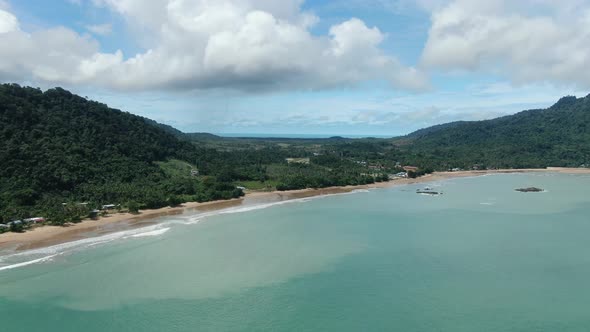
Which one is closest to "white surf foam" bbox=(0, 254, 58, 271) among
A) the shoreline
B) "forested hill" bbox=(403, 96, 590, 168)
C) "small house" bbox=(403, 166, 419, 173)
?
the shoreline

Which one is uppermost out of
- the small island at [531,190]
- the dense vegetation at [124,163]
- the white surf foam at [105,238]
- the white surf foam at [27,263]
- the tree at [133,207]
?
the dense vegetation at [124,163]

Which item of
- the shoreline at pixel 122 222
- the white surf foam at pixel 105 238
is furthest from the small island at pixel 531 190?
the white surf foam at pixel 105 238

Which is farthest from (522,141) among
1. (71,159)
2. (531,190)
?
(71,159)

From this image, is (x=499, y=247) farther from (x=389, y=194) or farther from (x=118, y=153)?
(x=118, y=153)

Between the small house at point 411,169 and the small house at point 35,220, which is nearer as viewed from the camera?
the small house at point 35,220

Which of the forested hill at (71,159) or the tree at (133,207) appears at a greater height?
the forested hill at (71,159)

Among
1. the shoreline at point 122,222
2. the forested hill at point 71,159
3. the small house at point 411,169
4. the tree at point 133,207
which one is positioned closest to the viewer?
the shoreline at point 122,222

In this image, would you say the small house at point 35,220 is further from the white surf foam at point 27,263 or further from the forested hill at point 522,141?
the forested hill at point 522,141

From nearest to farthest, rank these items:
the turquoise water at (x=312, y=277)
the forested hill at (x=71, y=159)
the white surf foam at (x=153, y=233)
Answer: the turquoise water at (x=312, y=277), the white surf foam at (x=153, y=233), the forested hill at (x=71, y=159)
